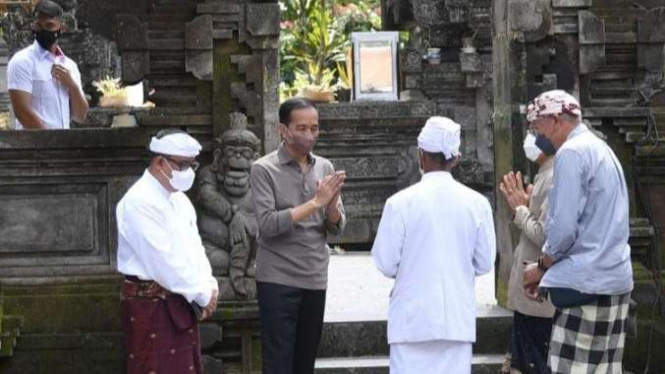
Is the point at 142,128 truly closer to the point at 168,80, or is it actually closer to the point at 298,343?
the point at 168,80

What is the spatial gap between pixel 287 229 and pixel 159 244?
83 centimetres

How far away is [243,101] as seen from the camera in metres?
10.3

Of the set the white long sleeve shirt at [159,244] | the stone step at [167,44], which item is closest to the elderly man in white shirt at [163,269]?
the white long sleeve shirt at [159,244]

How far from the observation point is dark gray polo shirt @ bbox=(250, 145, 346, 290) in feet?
29.0

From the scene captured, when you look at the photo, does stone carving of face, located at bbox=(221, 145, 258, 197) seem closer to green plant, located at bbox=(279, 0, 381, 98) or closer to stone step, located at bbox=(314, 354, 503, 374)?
stone step, located at bbox=(314, 354, 503, 374)

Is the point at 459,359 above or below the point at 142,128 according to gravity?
below

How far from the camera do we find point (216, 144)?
10.1m

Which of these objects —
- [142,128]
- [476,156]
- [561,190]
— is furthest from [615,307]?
[476,156]

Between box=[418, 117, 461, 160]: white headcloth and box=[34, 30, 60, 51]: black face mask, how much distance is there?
3.60 m

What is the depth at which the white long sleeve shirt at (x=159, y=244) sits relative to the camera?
820 cm

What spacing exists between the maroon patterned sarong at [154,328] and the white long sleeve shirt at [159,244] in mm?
67

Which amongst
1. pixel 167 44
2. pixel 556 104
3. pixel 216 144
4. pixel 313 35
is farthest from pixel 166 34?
pixel 313 35

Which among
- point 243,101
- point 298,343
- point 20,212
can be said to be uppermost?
point 243,101

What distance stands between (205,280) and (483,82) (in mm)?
10500
